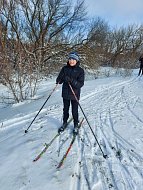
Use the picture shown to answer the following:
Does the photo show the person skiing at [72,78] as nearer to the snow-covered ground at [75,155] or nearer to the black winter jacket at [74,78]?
the black winter jacket at [74,78]

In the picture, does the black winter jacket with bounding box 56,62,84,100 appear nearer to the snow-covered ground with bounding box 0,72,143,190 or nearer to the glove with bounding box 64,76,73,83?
the glove with bounding box 64,76,73,83

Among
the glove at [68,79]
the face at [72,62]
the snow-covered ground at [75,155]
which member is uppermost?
the face at [72,62]

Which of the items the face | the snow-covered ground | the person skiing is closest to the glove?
the person skiing

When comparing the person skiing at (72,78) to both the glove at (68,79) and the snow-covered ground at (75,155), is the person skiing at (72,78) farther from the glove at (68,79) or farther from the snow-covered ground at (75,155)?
the snow-covered ground at (75,155)

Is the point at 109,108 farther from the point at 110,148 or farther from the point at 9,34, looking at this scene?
the point at 9,34

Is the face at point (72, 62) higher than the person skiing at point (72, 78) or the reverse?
higher

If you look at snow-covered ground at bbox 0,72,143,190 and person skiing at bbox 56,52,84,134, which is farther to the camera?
person skiing at bbox 56,52,84,134

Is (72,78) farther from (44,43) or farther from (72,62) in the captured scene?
(44,43)

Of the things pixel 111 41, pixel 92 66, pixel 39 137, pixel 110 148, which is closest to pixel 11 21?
pixel 39 137

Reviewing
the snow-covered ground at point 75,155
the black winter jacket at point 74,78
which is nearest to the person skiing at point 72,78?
the black winter jacket at point 74,78

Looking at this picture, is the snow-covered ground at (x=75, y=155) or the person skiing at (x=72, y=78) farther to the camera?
the person skiing at (x=72, y=78)

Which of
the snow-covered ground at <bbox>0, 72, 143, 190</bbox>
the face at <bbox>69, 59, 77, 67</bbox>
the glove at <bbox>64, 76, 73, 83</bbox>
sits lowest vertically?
the snow-covered ground at <bbox>0, 72, 143, 190</bbox>

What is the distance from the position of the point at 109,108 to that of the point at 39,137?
4175mm

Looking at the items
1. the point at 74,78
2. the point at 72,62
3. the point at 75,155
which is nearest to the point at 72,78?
the point at 74,78
